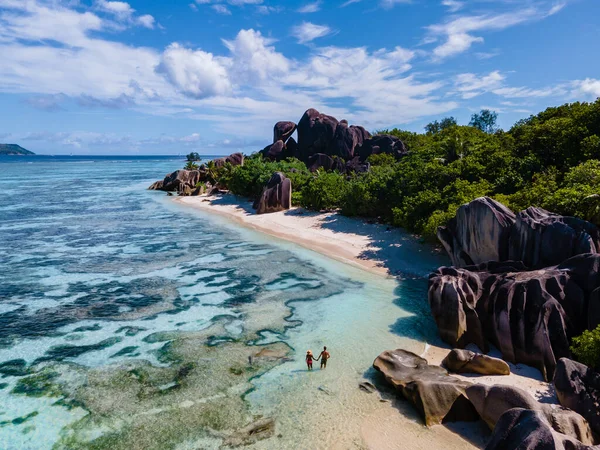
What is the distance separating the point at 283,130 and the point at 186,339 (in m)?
64.2

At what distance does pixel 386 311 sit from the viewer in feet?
62.9

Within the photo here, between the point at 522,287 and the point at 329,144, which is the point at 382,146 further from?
the point at 522,287

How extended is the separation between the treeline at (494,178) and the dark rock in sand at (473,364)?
8.20 metres

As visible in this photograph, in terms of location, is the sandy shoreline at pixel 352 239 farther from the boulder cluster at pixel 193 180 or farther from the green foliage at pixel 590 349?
the boulder cluster at pixel 193 180

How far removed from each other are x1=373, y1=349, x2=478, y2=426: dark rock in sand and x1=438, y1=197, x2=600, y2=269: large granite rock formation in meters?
7.14

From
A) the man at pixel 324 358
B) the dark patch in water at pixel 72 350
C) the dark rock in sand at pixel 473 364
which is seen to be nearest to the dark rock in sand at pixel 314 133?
the dark patch in water at pixel 72 350

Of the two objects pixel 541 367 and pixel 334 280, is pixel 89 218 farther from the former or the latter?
pixel 541 367

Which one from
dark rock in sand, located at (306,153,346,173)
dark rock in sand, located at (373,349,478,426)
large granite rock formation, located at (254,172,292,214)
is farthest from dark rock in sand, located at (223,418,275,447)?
dark rock in sand, located at (306,153,346,173)

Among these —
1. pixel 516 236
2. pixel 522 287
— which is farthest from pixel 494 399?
pixel 516 236

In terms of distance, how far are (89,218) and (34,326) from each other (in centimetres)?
3028

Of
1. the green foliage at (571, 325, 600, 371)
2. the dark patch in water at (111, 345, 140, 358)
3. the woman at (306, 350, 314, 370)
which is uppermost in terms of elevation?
the green foliage at (571, 325, 600, 371)

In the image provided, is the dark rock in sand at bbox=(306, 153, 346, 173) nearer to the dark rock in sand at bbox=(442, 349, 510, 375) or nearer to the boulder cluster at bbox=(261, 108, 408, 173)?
the boulder cluster at bbox=(261, 108, 408, 173)

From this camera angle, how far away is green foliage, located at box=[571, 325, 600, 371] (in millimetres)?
11484

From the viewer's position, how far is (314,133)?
6994 centimetres
